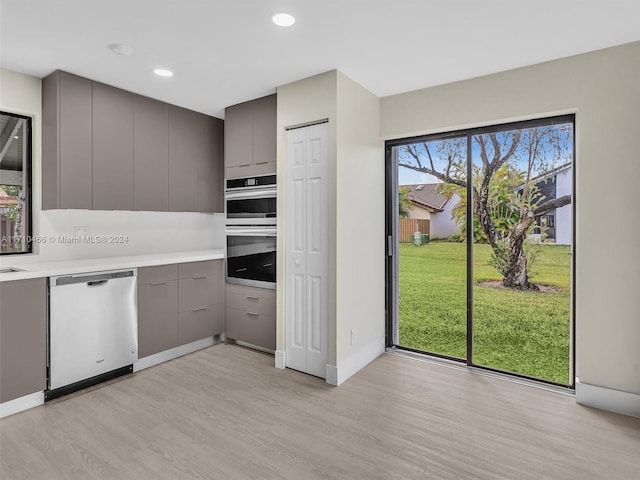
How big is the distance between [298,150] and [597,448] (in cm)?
284

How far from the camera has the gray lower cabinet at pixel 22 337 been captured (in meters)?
2.44

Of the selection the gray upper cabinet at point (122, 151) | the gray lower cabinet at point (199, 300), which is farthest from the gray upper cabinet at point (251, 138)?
the gray lower cabinet at point (199, 300)

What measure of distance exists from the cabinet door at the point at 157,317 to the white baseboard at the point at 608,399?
3.33 meters

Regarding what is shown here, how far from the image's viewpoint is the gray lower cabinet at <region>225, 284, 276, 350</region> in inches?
140

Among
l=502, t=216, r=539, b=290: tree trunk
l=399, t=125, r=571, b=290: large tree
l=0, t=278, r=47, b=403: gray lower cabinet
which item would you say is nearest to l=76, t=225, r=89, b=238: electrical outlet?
l=0, t=278, r=47, b=403: gray lower cabinet

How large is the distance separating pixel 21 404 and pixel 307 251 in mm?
2261

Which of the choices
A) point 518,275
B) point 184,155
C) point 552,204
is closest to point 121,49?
point 184,155

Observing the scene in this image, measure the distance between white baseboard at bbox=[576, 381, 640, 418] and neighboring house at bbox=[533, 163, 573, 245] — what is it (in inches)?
42.0

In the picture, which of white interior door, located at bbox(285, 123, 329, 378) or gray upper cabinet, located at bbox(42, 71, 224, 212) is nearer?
gray upper cabinet, located at bbox(42, 71, 224, 212)

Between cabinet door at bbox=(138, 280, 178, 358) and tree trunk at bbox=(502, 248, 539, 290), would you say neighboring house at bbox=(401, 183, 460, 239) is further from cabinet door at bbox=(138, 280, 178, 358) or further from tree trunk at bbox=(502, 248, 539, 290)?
cabinet door at bbox=(138, 280, 178, 358)

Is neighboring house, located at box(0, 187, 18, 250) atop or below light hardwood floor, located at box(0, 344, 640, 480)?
atop

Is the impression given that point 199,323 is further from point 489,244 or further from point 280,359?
point 489,244

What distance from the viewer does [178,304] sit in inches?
140

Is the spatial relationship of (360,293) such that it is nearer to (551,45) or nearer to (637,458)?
(637,458)
